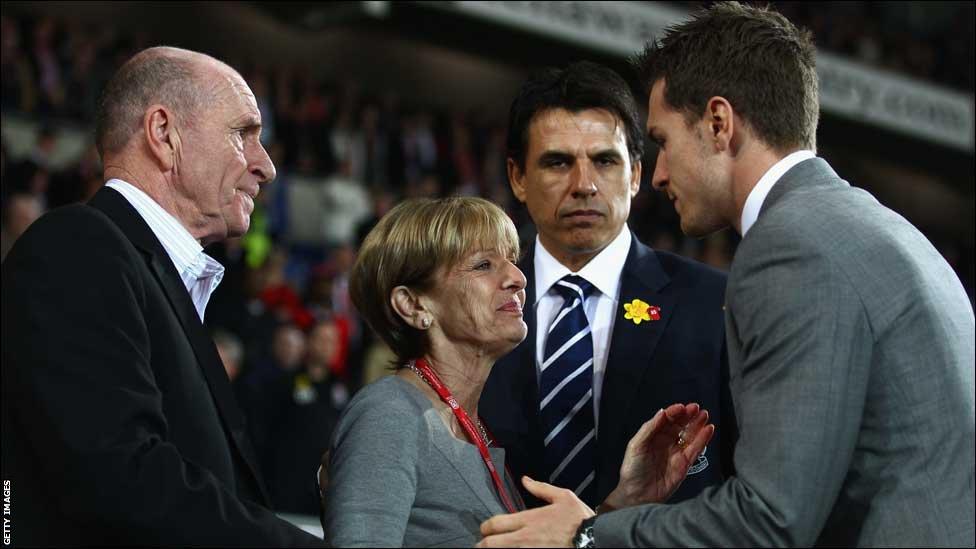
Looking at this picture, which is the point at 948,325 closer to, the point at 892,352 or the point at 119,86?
the point at 892,352

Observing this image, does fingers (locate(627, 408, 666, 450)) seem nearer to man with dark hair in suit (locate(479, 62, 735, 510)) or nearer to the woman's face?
man with dark hair in suit (locate(479, 62, 735, 510))

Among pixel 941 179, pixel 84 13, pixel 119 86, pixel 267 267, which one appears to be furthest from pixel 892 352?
pixel 941 179

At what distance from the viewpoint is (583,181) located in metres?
3.40

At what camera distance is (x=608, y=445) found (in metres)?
3.07

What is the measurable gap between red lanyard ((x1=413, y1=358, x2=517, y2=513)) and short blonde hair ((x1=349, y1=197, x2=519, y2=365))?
9 cm

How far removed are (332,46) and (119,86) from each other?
13641 millimetres

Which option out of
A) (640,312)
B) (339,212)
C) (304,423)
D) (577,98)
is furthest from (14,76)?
(640,312)

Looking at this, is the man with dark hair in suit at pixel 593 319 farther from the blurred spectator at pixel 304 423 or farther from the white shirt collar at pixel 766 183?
the blurred spectator at pixel 304 423

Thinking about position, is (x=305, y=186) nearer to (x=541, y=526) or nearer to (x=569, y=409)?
(x=569, y=409)

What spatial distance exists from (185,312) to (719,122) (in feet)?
3.93

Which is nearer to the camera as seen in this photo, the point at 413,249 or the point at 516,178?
the point at 413,249

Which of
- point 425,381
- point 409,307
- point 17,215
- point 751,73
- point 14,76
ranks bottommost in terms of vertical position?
point 14,76

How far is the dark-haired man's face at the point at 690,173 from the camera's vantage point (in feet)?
7.90

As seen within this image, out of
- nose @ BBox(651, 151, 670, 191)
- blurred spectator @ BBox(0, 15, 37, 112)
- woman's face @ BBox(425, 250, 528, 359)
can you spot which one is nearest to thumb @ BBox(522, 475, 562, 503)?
woman's face @ BBox(425, 250, 528, 359)
